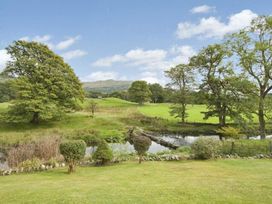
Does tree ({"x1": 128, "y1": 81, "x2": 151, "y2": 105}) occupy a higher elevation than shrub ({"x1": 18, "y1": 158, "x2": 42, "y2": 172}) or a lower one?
higher

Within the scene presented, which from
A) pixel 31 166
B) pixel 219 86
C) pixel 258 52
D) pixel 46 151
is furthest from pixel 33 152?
pixel 219 86

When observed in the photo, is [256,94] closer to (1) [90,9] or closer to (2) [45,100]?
(1) [90,9]

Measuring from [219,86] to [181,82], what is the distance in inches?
214

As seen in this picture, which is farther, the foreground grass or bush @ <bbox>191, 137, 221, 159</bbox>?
bush @ <bbox>191, 137, 221, 159</bbox>

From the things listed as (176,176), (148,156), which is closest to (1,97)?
(148,156)

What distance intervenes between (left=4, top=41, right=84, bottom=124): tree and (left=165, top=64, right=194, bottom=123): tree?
39.9ft

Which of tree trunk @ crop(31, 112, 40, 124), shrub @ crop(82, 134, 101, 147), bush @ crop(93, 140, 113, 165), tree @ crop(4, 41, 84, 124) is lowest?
shrub @ crop(82, 134, 101, 147)

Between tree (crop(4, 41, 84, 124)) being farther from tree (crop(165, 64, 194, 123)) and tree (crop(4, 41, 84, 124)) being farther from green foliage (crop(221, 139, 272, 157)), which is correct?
green foliage (crop(221, 139, 272, 157))

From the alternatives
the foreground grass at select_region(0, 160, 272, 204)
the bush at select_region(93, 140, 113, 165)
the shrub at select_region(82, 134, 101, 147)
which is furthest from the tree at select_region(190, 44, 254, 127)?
the bush at select_region(93, 140, 113, 165)

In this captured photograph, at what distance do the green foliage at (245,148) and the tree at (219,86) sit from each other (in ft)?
33.5

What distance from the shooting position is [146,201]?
6242mm

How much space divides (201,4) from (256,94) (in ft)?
38.8

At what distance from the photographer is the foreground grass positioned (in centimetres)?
647

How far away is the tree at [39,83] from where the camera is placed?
83.6 ft
